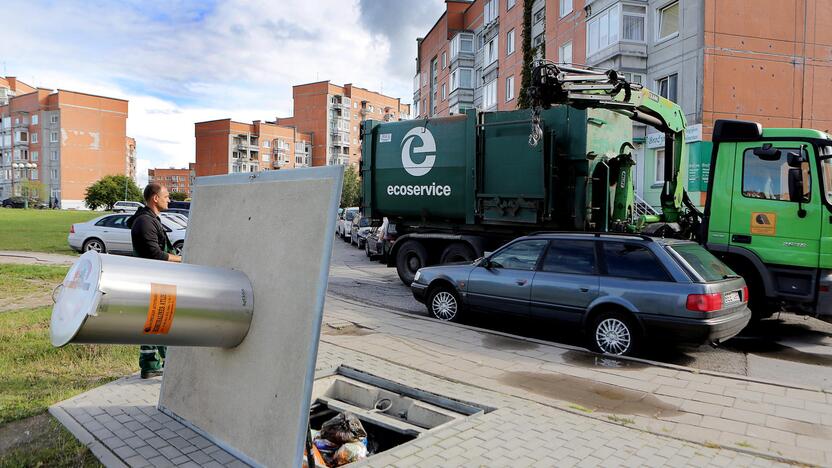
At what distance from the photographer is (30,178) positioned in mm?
88938

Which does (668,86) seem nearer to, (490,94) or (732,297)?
Result: (732,297)

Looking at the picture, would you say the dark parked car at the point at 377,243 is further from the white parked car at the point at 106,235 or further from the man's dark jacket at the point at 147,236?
the man's dark jacket at the point at 147,236

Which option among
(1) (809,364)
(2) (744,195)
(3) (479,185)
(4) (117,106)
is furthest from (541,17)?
(4) (117,106)

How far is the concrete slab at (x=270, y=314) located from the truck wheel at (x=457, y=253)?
822 centimetres

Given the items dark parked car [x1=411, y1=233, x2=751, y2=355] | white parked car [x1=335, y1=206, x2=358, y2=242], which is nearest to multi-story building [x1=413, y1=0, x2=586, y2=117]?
white parked car [x1=335, y1=206, x2=358, y2=242]

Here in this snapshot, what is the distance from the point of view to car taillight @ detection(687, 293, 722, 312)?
623 cm

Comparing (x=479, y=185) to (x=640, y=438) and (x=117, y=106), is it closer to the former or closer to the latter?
(x=640, y=438)

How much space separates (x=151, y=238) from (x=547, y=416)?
3.68 m

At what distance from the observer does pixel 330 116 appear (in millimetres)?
100438

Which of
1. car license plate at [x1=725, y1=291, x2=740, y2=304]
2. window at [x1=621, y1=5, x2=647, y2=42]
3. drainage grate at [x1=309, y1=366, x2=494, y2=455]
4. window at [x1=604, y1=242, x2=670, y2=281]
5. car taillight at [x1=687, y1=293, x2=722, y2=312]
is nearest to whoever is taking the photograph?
drainage grate at [x1=309, y1=366, x2=494, y2=455]

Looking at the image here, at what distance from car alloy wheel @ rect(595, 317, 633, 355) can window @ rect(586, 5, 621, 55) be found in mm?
19159

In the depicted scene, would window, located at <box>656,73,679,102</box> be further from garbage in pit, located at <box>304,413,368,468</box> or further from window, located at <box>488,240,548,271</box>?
garbage in pit, located at <box>304,413,368,468</box>

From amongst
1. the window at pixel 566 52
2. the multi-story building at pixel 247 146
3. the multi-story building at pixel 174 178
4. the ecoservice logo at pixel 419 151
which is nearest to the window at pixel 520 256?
the ecoservice logo at pixel 419 151

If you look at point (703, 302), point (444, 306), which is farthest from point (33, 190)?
point (703, 302)
